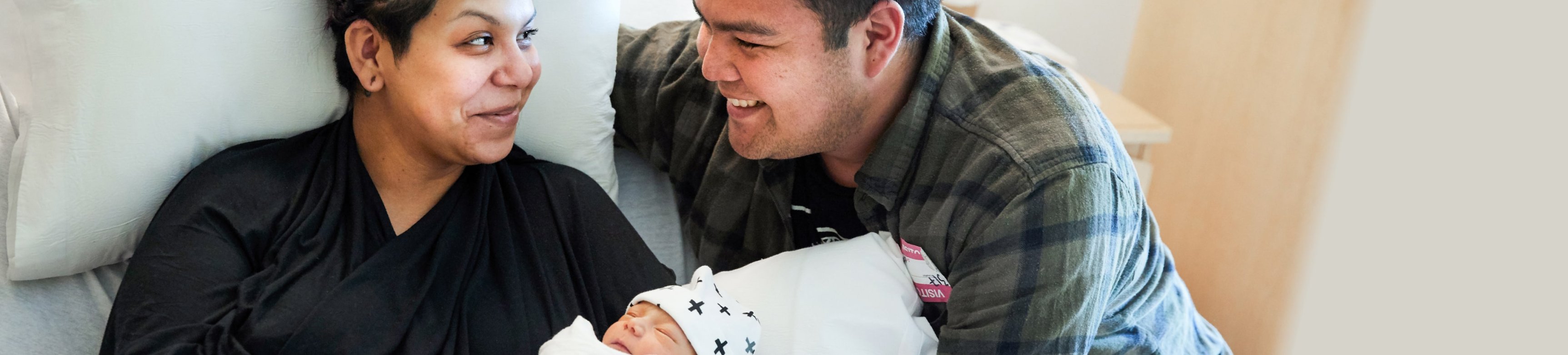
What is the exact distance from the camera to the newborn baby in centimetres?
108

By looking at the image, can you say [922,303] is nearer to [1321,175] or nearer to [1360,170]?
[1360,170]

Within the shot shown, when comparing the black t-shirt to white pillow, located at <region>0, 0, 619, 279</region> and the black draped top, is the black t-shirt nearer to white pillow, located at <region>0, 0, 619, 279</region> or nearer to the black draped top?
the black draped top

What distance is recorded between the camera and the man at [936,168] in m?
1.09

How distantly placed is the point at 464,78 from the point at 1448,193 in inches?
39.6

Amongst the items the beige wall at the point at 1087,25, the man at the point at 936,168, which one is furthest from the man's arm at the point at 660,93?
the beige wall at the point at 1087,25

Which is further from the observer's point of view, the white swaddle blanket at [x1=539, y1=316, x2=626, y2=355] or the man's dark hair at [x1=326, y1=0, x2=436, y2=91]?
the man's dark hair at [x1=326, y1=0, x2=436, y2=91]

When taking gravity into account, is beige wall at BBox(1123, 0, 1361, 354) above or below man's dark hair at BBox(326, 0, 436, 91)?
below

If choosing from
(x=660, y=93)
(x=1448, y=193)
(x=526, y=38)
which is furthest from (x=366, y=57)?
(x=1448, y=193)

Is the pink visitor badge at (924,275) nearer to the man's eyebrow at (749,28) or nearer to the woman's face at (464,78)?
the man's eyebrow at (749,28)

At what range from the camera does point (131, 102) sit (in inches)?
45.0

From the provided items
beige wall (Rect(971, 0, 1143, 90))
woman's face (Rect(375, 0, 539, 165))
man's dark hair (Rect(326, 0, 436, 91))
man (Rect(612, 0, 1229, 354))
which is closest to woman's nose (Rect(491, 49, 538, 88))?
woman's face (Rect(375, 0, 539, 165))

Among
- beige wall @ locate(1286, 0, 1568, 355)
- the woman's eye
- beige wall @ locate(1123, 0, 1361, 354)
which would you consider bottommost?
beige wall @ locate(1123, 0, 1361, 354)

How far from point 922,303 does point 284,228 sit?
77 centimetres

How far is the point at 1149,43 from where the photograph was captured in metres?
2.47
